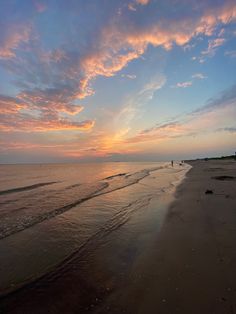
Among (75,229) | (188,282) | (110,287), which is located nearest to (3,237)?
(75,229)

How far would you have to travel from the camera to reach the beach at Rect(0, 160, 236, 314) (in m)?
4.07

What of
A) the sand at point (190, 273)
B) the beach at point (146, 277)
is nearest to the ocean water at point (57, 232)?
the beach at point (146, 277)

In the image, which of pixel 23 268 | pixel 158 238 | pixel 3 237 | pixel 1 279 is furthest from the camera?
pixel 3 237

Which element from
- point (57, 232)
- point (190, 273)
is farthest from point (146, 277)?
point (57, 232)

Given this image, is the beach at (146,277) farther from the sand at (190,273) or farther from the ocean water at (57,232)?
the ocean water at (57,232)

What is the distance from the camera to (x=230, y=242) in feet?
21.1

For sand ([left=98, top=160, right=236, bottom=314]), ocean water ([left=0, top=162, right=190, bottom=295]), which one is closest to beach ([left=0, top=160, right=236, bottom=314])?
sand ([left=98, top=160, right=236, bottom=314])

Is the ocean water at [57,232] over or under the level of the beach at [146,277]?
under

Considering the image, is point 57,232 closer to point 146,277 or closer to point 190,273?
point 146,277

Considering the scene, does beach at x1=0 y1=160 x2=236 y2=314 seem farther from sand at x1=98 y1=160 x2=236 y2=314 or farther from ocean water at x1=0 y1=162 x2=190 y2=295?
ocean water at x1=0 y1=162 x2=190 y2=295

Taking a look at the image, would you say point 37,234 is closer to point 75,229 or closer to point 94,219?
point 75,229

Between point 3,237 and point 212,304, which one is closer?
point 212,304

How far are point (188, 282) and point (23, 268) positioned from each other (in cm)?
456

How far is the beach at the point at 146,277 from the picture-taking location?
13.4ft
